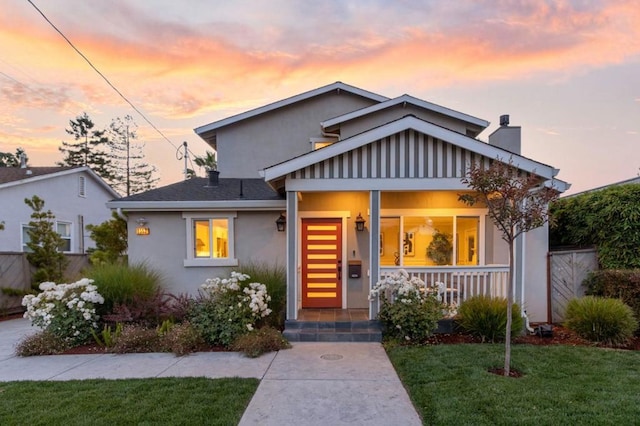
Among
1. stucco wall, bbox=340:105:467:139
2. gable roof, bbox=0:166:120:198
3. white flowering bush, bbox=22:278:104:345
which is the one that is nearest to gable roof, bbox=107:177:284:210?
white flowering bush, bbox=22:278:104:345

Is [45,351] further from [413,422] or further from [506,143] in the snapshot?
[506,143]

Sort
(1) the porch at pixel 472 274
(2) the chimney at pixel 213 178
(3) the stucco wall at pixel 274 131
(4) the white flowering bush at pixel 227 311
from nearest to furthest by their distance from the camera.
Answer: (4) the white flowering bush at pixel 227 311, (1) the porch at pixel 472 274, (2) the chimney at pixel 213 178, (3) the stucco wall at pixel 274 131

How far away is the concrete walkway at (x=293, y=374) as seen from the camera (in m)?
3.74

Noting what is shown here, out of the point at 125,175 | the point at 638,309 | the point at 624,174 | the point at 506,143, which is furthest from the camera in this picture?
the point at 125,175

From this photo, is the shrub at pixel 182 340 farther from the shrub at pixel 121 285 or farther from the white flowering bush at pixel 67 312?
the white flowering bush at pixel 67 312

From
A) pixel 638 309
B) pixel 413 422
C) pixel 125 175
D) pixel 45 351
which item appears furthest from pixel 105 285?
pixel 125 175

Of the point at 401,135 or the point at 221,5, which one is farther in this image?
the point at 221,5

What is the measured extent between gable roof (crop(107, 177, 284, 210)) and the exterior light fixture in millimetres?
280

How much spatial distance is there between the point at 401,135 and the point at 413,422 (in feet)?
16.6

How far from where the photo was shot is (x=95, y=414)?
369 centimetres

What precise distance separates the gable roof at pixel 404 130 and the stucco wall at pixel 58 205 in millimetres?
12545

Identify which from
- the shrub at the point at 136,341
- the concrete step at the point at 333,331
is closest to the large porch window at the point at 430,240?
the concrete step at the point at 333,331

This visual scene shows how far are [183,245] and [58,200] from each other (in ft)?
35.1

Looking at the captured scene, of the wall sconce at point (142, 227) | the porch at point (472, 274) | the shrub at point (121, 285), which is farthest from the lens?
the wall sconce at point (142, 227)
